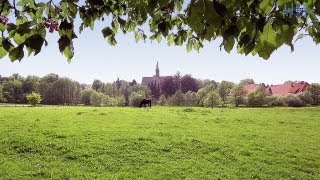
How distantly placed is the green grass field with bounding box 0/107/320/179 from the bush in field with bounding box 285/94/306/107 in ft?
217

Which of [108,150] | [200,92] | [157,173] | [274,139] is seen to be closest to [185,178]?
[157,173]

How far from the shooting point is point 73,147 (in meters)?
20.4

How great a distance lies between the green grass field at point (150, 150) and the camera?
16.6 metres

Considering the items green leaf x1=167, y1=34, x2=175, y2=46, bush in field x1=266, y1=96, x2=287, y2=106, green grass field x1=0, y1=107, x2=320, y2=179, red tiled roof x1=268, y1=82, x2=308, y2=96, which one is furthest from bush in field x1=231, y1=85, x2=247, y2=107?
green leaf x1=167, y1=34, x2=175, y2=46

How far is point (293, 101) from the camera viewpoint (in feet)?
308

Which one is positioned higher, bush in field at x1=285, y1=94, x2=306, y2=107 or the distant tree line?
the distant tree line

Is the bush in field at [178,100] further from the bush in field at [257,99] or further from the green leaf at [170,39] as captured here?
the green leaf at [170,39]

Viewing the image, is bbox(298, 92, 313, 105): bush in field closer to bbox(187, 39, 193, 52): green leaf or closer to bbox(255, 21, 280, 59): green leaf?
bbox(187, 39, 193, 52): green leaf

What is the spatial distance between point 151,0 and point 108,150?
1687 centimetres

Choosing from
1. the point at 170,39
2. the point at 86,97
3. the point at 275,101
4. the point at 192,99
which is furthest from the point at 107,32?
the point at 86,97

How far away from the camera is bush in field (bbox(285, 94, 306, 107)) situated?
9366 centimetres

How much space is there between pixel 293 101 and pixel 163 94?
62077 mm

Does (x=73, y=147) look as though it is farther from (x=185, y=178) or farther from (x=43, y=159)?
(x=185, y=178)

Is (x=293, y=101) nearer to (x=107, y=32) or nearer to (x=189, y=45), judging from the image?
(x=189, y=45)
